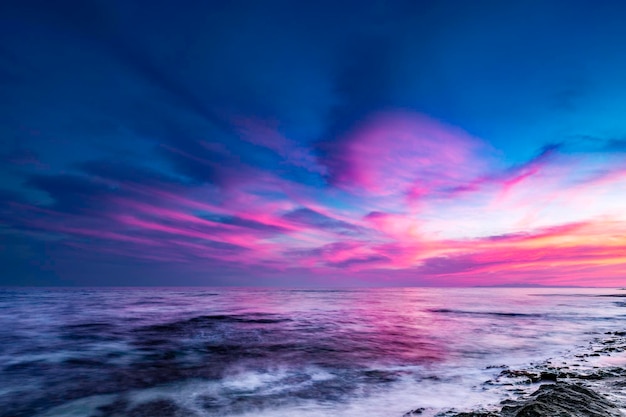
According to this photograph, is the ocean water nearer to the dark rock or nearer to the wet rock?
the dark rock

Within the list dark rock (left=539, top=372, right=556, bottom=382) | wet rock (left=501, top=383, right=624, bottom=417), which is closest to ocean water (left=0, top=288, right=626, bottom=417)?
dark rock (left=539, top=372, right=556, bottom=382)

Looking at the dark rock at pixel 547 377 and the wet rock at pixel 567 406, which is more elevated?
the wet rock at pixel 567 406

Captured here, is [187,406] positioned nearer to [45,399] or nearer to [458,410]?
[45,399]

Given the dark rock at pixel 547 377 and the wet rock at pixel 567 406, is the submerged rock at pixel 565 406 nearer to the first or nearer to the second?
the wet rock at pixel 567 406

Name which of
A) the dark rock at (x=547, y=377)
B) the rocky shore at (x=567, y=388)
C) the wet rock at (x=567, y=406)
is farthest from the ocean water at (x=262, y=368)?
the wet rock at (x=567, y=406)

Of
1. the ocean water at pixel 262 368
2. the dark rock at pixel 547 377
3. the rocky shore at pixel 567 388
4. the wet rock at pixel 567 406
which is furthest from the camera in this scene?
the dark rock at pixel 547 377

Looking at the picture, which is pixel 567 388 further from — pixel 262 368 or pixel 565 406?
pixel 262 368

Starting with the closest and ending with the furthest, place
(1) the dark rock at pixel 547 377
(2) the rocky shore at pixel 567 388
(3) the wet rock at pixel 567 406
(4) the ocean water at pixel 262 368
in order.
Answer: (3) the wet rock at pixel 567 406 < (2) the rocky shore at pixel 567 388 < (4) the ocean water at pixel 262 368 < (1) the dark rock at pixel 547 377

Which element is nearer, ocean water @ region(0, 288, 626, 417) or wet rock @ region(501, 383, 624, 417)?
wet rock @ region(501, 383, 624, 417)

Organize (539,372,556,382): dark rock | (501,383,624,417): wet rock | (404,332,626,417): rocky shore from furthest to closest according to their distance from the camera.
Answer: (539,372,556,382): dark rock < (404,332,626,417): rocky shore < (501,383,624,417): wet rock

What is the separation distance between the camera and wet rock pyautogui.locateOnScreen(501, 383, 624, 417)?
14.4 feet

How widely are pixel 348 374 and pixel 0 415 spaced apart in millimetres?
7345

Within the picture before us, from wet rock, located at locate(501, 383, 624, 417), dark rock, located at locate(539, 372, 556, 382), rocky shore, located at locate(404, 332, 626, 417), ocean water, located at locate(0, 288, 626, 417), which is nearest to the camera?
wet rock, located at locate(501, 383, 624, 417)

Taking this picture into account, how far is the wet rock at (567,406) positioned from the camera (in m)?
4.40
